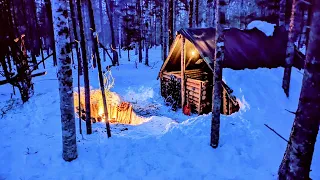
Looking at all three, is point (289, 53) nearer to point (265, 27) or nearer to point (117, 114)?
point (265, 27)

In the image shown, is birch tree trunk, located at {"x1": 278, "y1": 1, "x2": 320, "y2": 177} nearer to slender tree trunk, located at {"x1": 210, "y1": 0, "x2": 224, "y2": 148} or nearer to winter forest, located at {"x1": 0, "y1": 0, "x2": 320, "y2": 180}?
winter forest, located at {"x1": 0, "y1": 0, "x2": 320, "y2": 180}

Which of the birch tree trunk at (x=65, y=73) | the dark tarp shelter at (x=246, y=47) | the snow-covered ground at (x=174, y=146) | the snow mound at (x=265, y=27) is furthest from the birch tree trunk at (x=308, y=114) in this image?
the snow mound at (x=265, y=27)

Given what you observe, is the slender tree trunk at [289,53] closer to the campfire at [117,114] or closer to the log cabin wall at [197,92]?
the log cabin wall at [197,92]

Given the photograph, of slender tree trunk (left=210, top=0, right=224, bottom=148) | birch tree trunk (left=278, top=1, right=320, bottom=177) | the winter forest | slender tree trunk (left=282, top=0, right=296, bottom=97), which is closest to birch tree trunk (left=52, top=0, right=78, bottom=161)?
the winter forest

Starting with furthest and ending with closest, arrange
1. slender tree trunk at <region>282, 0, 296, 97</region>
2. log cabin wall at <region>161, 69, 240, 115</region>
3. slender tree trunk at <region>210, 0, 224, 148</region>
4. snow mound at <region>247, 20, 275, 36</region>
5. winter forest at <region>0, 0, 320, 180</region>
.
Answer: snow mound at <region>247, 20, 275, 36</region> → log cabin wall at <region>161, 69, 240, 115</region> → slender tree trunk at <region>282, 0, 296, 97</region> → slender tree trunk at <region>210, 0, 224, 148</region> → winter forest at <region>0, 0, 320, 180</region>

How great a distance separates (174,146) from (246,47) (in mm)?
7501

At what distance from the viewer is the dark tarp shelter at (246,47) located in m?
11.7

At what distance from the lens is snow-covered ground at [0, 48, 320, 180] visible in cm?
648

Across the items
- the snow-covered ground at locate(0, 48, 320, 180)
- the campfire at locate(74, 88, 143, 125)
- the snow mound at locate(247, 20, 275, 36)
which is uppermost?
the snow mound at locate(247, 20, 275, 36)

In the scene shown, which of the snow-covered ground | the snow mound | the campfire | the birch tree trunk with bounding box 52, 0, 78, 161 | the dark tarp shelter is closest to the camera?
the birch tree trunk with bounding box 52, 0, 78, 161

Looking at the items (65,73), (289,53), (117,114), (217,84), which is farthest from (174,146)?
(117,114)

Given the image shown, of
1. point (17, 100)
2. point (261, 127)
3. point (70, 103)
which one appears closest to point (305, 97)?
point (261, 127)

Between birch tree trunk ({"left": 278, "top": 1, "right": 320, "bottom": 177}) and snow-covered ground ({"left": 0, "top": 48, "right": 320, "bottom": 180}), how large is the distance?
8.82 ft

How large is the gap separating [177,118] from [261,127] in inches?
221
